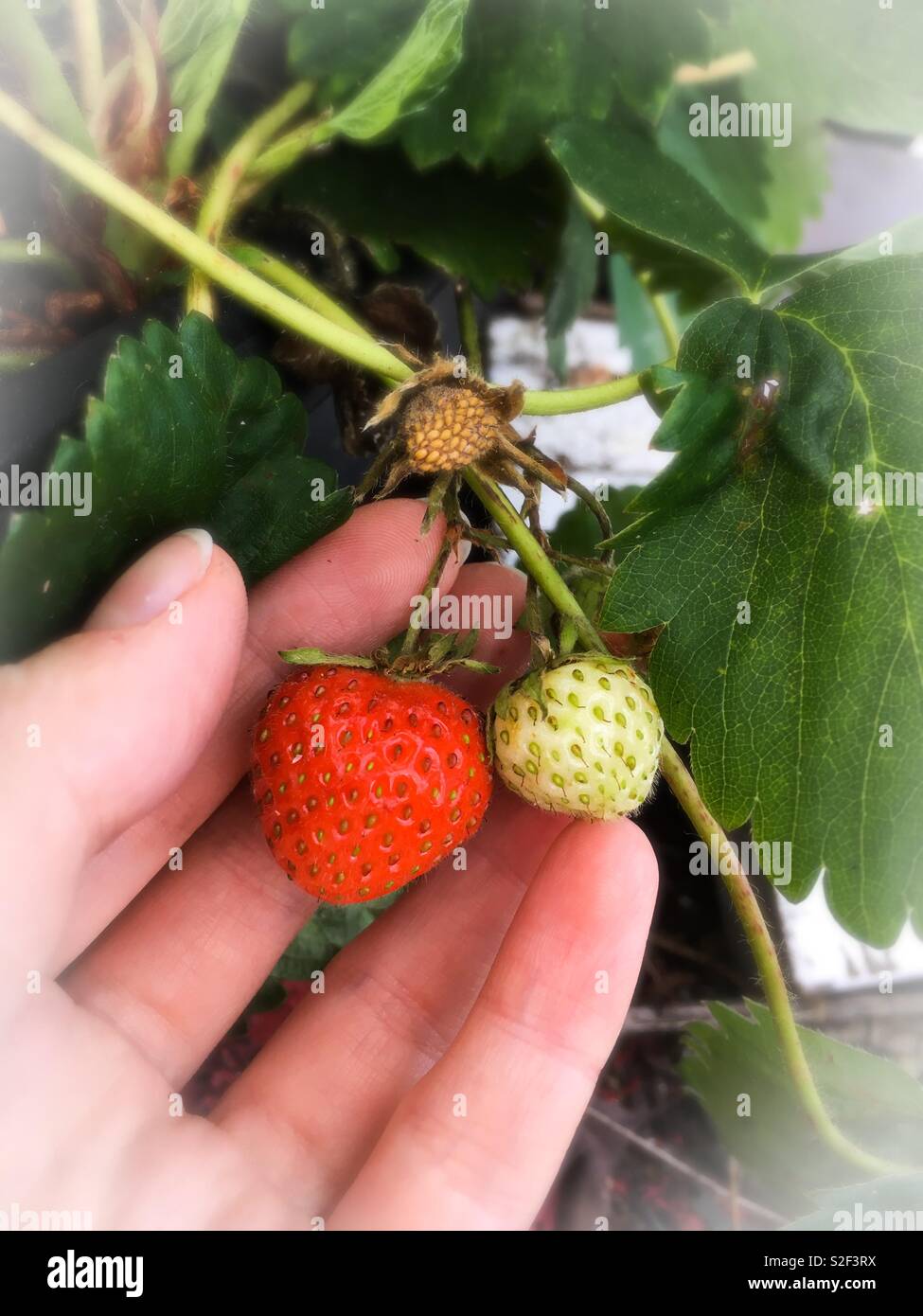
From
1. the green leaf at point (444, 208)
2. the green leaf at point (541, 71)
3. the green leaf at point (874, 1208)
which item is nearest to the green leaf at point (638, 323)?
the green leaf at point (444, 208)

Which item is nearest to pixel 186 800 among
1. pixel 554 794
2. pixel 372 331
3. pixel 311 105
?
pixel 554 794

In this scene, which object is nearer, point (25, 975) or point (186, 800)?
point (25, 975)

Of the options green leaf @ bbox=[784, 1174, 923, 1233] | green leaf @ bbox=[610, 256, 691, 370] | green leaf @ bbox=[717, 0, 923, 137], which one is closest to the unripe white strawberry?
green leaf @ bbox=[784, 1174, 923, 1233]

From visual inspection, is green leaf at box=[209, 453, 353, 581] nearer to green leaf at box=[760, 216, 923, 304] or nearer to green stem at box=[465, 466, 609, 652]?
green stem at box=[465, 466, 609, 652]

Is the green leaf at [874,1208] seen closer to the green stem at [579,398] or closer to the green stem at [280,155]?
the green stem at [579,398]

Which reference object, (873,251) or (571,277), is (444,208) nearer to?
(571,277)

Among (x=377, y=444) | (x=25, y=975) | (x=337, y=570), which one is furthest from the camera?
(x=377, y=444)

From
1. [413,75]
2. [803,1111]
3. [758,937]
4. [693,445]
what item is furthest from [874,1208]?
[413,75]
